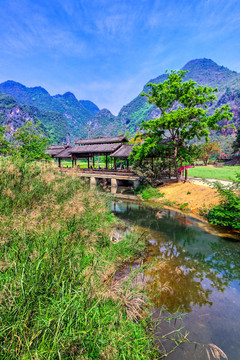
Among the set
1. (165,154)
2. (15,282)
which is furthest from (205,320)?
(165,154)

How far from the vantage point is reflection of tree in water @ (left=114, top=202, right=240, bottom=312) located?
163 inches

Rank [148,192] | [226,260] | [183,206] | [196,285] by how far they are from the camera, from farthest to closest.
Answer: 1. [148,192]
2. [183,206]
3. [226,260]
4. [196,285]

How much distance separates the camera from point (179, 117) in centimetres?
1480

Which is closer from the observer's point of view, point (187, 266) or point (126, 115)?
point (187, 266)

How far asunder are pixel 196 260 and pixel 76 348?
17.4 feet

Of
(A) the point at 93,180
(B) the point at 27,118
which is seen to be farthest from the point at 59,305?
(B) the point at 27,118

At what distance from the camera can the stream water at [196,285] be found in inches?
125

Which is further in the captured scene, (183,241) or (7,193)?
(183,241)

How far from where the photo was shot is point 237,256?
6.37m

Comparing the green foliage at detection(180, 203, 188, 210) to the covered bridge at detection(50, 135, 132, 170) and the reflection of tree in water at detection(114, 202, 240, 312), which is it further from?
the covered bridge at detection(50, 135, 132, 170)

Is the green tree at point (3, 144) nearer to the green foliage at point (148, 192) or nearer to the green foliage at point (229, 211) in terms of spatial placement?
the green foliage at point (148, 192)

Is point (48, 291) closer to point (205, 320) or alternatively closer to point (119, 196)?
point (205, 320)

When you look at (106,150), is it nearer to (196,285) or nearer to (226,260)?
(226,260)

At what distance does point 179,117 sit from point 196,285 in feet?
43.2
